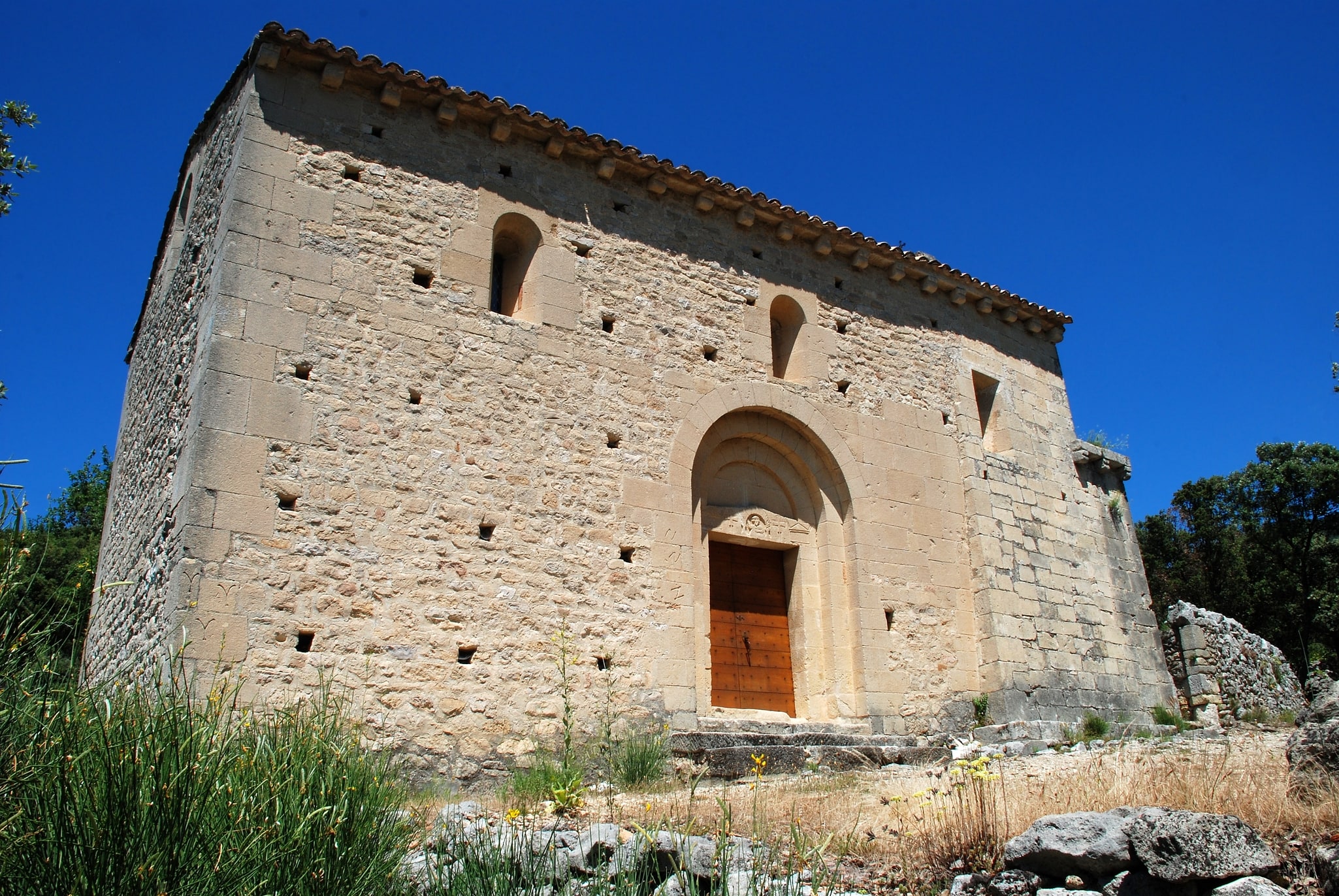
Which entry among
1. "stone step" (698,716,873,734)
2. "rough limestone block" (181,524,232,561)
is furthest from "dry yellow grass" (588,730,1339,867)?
"rough limestone block" (181,524,232,561)

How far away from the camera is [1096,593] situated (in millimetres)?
13641

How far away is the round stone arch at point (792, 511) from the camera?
10992 mm

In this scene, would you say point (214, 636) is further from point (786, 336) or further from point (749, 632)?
point (786, 336)

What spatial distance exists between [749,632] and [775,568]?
3.10ft

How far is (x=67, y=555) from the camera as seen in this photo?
55.5ft

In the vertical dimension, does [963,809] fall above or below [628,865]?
above

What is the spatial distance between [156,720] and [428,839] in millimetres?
1756

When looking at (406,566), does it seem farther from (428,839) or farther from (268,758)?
(268,758)

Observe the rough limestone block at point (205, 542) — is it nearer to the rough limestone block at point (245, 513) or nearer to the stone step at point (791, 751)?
the rough limestone block at point (245, 513)

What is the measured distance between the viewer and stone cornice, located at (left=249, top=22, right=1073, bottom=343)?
9828 mm

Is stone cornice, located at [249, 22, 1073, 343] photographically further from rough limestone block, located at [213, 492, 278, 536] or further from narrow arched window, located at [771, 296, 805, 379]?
rough limestone block, located at [213, 492, 278, 536]

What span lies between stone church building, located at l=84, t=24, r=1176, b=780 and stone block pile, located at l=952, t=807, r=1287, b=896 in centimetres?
481

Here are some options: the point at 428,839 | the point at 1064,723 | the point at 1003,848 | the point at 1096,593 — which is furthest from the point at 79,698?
the point at 1096,593

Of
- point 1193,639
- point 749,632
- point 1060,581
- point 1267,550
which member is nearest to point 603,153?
point 749,632
